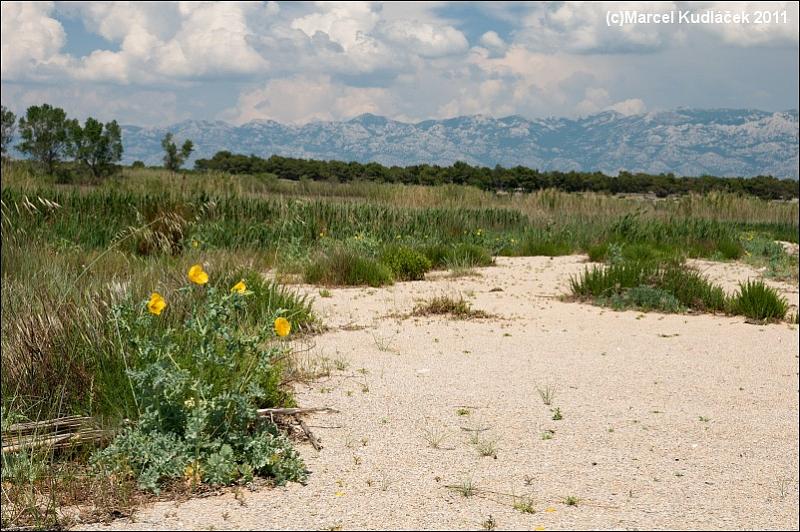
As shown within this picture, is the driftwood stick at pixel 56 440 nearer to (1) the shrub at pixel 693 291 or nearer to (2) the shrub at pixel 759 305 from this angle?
(2) the shrub at pixel 759 305

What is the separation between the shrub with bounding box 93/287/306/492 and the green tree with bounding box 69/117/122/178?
2610 centimetres

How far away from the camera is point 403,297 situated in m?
10.0

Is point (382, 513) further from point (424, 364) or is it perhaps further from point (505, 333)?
point (505, 333)

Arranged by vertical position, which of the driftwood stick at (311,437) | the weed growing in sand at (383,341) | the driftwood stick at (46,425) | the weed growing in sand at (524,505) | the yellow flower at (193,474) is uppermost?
the driftwood stick at (46,425)

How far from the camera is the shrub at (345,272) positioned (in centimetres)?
1100

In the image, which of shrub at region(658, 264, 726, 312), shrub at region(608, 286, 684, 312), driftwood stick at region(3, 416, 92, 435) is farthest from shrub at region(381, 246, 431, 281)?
driftwood stick at region(3, 416, 92, 435)

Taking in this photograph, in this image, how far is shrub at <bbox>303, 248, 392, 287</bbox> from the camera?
1100 centimetres

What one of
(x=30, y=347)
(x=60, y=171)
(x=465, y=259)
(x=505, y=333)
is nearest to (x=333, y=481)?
(x=30, y=347)

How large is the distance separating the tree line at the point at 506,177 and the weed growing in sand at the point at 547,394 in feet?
104

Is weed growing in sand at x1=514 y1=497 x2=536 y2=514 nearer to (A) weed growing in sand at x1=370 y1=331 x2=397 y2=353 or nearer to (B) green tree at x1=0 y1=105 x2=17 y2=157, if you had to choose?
(A) weed growing in sand at x1=370 y1=331 x2=397 y2=353

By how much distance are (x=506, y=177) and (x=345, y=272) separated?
32371 mm

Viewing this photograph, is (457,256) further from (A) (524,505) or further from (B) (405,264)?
(A) (524,505)


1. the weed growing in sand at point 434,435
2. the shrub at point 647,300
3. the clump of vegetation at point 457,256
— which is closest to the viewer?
the weed growing in sand at point 434,435

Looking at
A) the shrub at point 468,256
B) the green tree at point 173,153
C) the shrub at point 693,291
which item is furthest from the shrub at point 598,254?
the green tree at point 173,153
